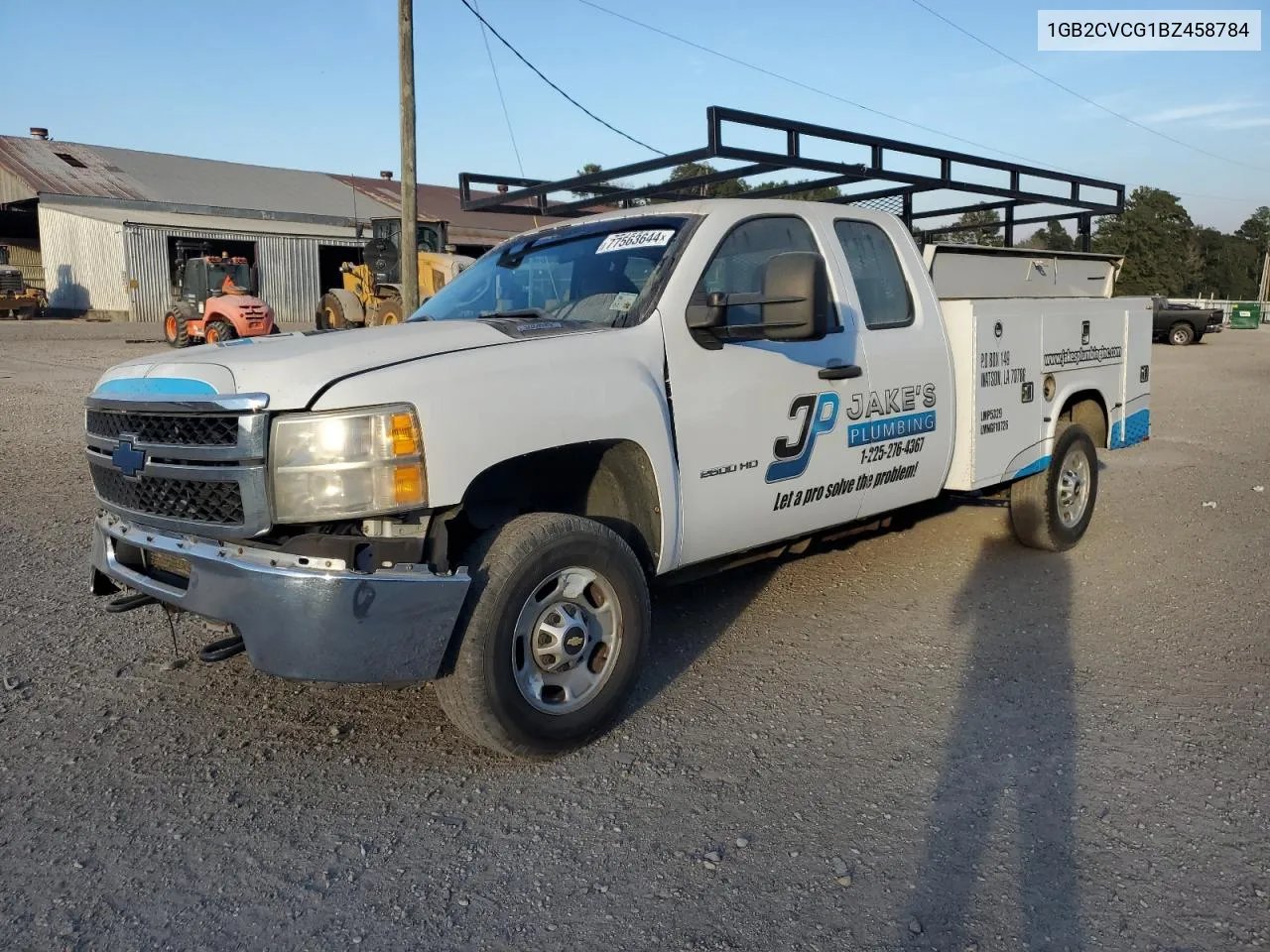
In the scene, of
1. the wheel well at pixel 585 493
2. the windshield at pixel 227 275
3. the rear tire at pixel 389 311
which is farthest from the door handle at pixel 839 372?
the windshield at pixel 227 275

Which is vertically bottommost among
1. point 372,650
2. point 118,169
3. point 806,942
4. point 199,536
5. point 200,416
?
point 806,942

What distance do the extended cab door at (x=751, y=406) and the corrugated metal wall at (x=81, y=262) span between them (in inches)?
1403

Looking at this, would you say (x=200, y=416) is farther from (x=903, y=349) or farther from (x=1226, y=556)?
(x=1226, y=556)

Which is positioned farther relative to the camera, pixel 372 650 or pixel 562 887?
pixel 372 650

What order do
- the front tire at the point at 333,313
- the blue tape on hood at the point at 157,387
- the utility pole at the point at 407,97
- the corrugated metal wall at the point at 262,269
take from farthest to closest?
the corrugated metal wall at the point at 262,269
the front tire at the point at 333,313
the utility pole at the point at 407,97
the blue tape on hood at the point at 157,387

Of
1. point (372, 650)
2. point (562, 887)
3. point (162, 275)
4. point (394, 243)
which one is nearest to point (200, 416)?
point (372, 650)

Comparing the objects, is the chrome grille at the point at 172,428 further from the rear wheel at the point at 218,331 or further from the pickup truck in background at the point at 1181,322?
the pickup truck in background at the point at 1181,322

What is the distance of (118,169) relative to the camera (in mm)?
41500

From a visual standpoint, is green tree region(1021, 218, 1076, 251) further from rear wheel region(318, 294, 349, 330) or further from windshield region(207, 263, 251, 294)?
windshield region(207, 263, 251, 294)

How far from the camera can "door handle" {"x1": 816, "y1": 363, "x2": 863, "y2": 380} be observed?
4578 millimetres

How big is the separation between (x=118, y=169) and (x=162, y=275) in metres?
9.00

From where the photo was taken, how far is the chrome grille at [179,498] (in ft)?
11.1

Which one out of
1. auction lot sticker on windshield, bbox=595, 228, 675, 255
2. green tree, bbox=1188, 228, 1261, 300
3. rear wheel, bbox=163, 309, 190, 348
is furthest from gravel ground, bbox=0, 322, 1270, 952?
green tree, bbox=1188, 228, 1261, 300

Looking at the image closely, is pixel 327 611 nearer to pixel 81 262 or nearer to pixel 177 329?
pixel 177 329
